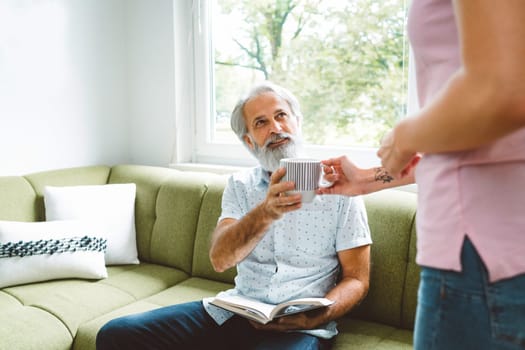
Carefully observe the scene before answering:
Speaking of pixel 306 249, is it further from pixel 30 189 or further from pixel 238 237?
pixel 30 189

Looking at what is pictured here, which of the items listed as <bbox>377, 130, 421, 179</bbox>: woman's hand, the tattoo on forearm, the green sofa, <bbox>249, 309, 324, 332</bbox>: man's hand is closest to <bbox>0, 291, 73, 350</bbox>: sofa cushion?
the green sofa

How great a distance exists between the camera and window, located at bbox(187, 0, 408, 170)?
2318 mm

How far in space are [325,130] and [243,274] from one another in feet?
3.26

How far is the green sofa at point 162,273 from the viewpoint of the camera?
1.75 m

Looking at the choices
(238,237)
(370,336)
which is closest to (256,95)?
(238,237)

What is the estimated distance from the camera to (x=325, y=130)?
253cm

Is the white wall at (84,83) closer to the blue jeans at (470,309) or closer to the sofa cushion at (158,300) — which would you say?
the sofa cushion at (158,300)

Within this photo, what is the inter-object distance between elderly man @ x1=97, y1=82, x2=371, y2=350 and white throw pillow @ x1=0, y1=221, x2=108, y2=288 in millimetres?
599

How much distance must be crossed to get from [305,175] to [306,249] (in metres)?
0.51

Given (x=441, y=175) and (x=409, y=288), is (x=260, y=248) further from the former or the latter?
(x=441, y=175)

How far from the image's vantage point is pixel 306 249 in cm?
171

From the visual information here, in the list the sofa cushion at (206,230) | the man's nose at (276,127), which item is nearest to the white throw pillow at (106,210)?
the sofa cushion at (206,230)

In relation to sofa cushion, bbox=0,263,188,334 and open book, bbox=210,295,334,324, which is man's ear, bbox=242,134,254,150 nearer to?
open book, bbox=210,295,334,324

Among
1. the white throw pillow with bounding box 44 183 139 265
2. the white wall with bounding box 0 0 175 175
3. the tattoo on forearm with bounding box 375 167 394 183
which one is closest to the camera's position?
the tattoo on forearm with bounding box 375 167 394 183
